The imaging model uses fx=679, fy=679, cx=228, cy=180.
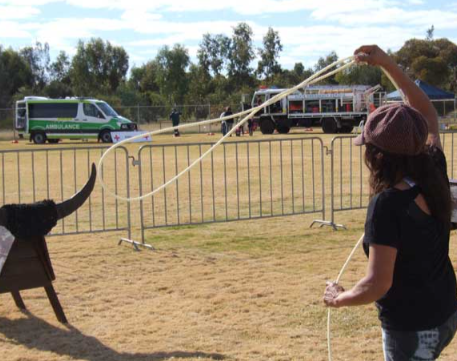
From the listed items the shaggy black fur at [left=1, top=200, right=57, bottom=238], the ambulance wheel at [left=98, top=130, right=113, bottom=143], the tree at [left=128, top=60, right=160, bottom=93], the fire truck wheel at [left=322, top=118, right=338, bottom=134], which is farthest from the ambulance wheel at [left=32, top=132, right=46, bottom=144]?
the tree at [left=128, top=60, right=160, bottom=93]

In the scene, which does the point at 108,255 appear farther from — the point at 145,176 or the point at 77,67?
the point at 77,67

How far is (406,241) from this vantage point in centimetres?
249

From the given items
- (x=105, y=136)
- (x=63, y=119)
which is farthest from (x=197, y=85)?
(x=63, y=119)

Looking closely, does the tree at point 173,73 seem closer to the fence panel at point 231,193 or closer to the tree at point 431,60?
the tree at point 431,60

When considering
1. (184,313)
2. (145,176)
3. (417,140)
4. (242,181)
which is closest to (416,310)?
(417,140)

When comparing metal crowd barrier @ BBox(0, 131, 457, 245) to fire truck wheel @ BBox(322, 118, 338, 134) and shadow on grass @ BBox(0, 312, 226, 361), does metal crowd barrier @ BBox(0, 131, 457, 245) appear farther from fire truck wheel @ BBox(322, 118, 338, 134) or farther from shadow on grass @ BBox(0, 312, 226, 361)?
fire truck wheel @ BBox(322, 118, 338, 134)

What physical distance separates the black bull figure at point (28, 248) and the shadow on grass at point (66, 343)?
0.81 feet

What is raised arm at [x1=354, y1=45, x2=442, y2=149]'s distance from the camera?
3.19m

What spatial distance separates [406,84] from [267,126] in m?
36.9

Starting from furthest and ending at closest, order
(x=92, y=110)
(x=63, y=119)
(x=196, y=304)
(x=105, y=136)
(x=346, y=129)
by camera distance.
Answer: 1. (x=346, y=129)
2. (x=105, y=136)
3. (x=92, y=110)
4. (x=63, y=119)
5. (x=196, y=304)

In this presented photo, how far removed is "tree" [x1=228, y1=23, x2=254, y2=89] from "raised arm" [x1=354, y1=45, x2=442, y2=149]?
76.8 metres

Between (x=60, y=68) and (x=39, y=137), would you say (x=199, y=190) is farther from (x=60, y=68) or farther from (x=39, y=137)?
(x=60, y=68)

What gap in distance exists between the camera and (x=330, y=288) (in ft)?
9.06

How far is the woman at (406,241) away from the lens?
2.46m
